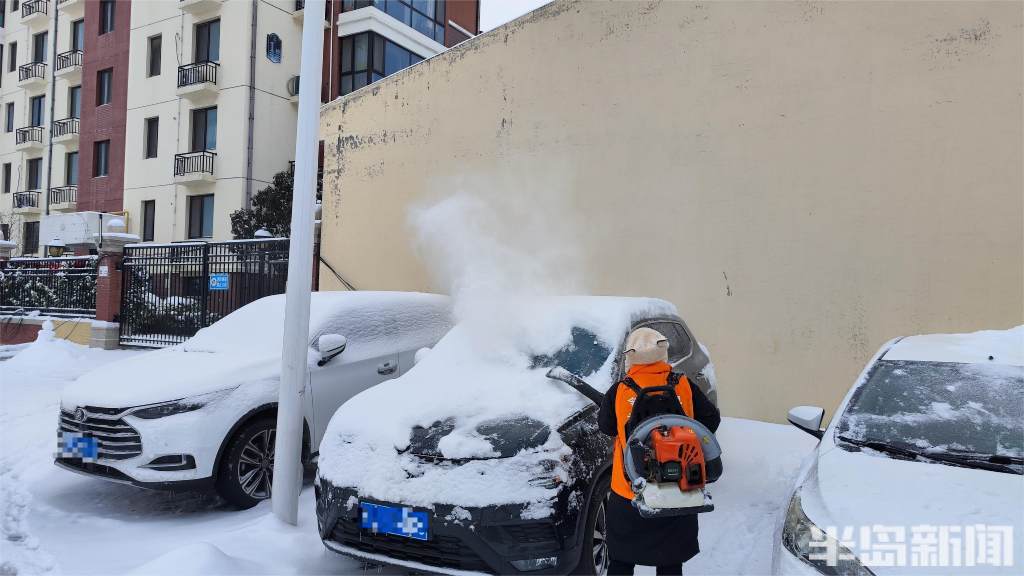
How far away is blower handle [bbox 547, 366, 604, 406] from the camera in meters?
3.54

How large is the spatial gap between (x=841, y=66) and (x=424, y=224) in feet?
20.4

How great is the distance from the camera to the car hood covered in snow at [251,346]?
15.6ft

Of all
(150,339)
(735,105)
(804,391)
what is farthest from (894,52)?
(150,339)

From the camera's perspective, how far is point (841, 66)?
691cm

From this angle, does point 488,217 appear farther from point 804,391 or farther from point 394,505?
point 394,505

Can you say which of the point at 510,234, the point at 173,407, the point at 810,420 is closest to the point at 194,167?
the point at 510,234

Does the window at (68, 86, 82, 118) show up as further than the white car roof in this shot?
Yes

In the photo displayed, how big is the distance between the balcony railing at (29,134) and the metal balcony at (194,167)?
11.6 m

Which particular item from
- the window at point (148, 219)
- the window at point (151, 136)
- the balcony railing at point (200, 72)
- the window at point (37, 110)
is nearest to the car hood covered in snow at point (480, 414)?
the balcony railing at point (200, 72)

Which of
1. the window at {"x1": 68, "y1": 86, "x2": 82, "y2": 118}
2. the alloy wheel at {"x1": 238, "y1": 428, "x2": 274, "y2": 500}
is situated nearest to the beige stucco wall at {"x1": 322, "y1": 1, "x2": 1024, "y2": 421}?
the alloy wheel at {"x1": 238, "y1": 428, "x2": 274, "y2": 500}

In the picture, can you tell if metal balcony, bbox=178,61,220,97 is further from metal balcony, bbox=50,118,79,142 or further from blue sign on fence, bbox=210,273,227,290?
blue sign on fence, bbox=210,273,227,290

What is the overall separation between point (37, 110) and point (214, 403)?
33186mm

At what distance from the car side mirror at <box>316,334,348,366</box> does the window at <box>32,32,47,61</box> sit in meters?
33.3

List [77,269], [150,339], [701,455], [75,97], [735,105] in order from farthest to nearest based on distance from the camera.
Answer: [75,97], [77,269], [150,339], [735,105], [701,455]
